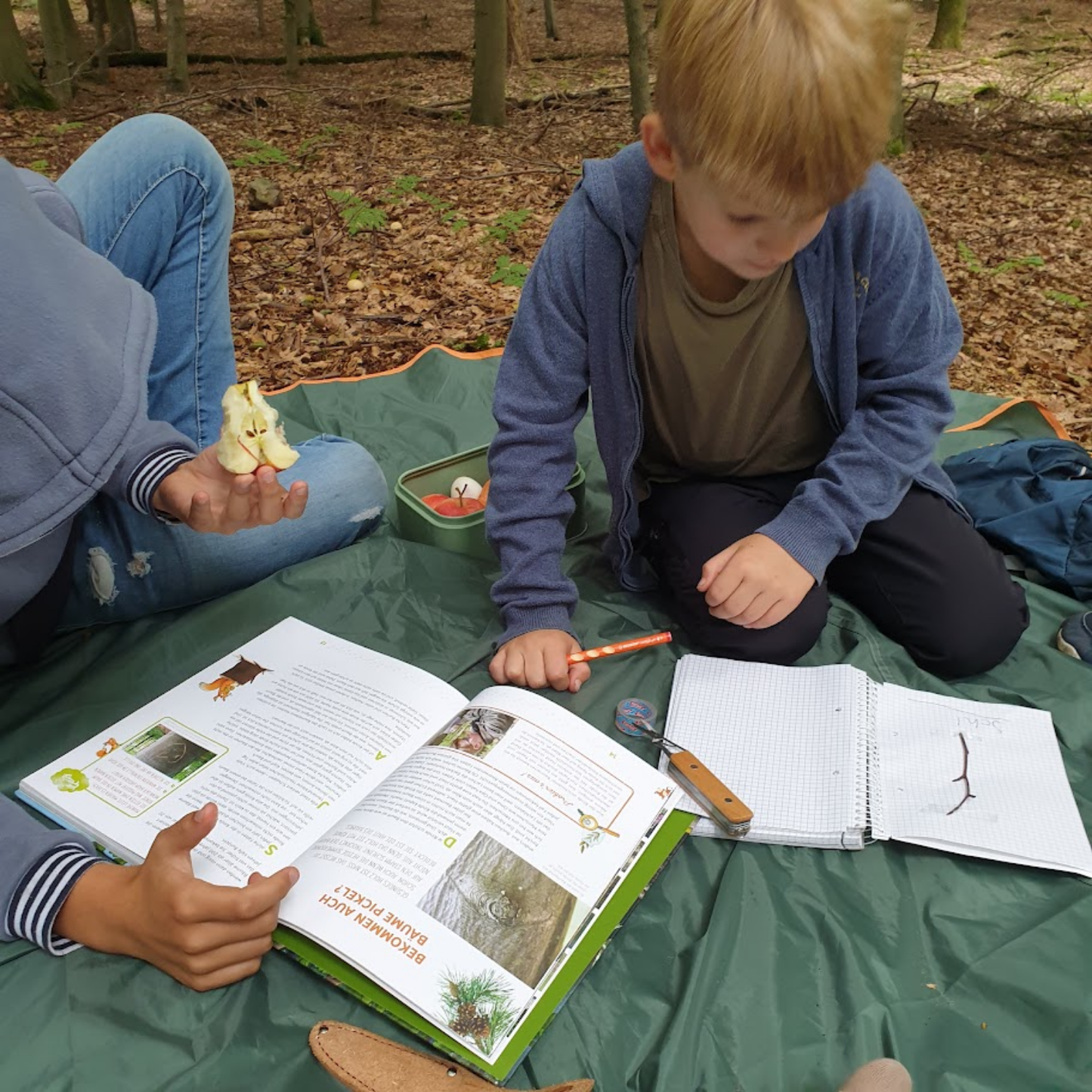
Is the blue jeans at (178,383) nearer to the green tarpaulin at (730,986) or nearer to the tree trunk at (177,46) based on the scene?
the green tarpaulin at (730,986)

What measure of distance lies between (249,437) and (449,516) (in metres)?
0.64

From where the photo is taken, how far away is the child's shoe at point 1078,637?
1598mm

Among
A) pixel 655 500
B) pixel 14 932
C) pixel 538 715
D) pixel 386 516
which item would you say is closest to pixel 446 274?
pixel 386 516

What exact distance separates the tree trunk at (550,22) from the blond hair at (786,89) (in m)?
10.0

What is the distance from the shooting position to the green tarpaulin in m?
1.00

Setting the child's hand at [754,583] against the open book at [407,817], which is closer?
the open book at [407,817]

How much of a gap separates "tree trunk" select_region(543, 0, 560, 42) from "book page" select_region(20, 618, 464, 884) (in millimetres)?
10193

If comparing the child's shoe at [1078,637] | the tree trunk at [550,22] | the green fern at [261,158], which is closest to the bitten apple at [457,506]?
the child's shoe at [1078,637]

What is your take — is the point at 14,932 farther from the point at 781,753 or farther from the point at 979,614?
the point at 979,614

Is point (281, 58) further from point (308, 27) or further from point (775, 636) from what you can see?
point (775, 636)

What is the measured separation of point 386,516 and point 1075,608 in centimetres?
139

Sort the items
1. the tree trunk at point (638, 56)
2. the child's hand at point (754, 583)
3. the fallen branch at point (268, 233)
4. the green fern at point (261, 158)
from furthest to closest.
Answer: the tree trunk at point (638, 56), the green fern at point (261, 158), the fallen branch at point (268, 233), the child's hand at point (754, 583)

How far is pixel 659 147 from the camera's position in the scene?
1.25 m

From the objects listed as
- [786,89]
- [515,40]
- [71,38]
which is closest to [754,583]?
[786,89]
